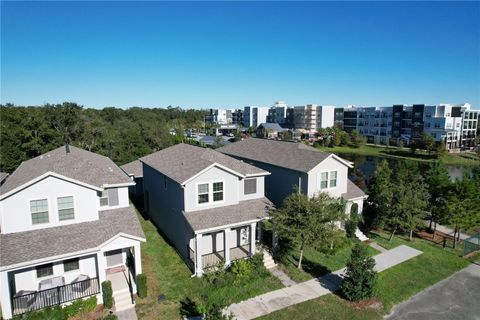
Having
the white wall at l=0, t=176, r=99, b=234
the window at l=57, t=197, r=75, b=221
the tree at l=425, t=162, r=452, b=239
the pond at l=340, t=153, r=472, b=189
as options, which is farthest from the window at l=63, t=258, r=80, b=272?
the pond at l=340, t=153, r=472, b=189

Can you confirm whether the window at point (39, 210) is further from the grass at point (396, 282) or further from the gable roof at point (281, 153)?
the gable roof at point (281, 153)

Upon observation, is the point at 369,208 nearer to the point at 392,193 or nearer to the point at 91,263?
the point at 392,193

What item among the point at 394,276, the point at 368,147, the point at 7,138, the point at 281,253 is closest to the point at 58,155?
the point at 281,253

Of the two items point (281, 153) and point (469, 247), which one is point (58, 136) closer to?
point (281, 153)

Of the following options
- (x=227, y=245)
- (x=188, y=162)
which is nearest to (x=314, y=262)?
(x=227, y=245)

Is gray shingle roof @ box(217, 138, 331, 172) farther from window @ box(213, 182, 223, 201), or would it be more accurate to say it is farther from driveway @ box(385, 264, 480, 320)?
driveway @ box(385, 264, 480, 320)
